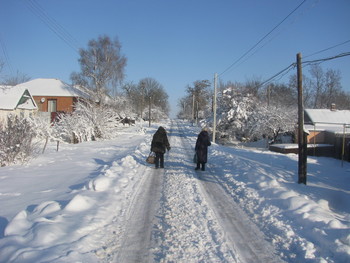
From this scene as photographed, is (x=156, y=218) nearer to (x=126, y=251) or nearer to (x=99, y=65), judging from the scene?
(x=126, y=251)

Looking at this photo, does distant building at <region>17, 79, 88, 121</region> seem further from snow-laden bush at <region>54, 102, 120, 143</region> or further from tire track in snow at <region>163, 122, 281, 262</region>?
tire track in snow at <region>163, 122, 281, 262</region>

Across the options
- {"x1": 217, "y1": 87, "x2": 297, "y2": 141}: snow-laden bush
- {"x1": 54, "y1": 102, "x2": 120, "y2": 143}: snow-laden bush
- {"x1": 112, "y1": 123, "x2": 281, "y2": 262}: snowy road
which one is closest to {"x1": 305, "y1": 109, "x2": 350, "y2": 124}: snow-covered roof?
{"x1": 217, "y1": 87, "x2": 297, "y2": 141}: snow-laden bush

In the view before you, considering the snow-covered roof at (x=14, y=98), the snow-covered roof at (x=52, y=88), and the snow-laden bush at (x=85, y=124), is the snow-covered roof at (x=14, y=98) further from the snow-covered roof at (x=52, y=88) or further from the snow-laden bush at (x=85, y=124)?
the snow-covered roof at (x=52, y=88)

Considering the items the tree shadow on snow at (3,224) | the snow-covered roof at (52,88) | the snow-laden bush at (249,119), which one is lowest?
the tree shadow on snow at (3,224)

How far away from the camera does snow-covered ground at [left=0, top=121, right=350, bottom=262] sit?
3908 mm

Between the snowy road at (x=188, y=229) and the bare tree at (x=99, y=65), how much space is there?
2818cm

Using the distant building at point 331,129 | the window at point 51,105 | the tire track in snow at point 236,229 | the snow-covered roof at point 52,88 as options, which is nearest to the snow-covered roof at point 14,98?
the snow-covered roof at point 52,88

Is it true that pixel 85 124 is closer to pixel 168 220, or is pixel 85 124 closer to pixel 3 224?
pixel 3 224

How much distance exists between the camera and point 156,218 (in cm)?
532

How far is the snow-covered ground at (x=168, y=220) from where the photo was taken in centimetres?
391

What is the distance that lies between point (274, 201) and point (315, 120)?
2894 cm

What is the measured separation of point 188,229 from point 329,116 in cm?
3362

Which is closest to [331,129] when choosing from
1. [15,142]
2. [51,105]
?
[15,142]

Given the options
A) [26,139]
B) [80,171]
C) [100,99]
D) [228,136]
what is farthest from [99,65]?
[80,171]
